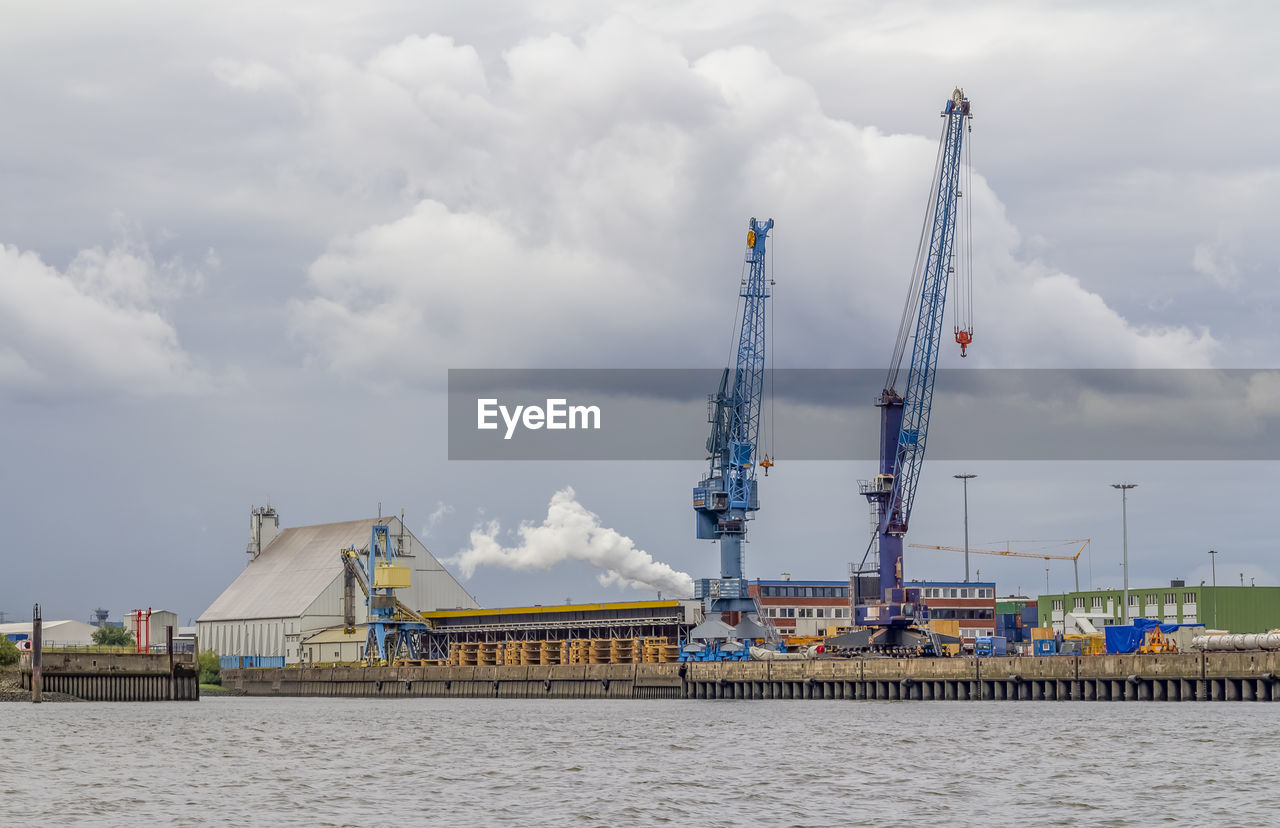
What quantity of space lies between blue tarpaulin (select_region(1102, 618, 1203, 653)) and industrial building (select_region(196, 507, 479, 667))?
76.3 meters

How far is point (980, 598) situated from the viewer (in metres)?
174

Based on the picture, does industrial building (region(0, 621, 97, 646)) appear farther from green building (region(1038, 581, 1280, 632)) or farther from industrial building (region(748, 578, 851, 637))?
green building (region(1038, 581, 1280, 632))

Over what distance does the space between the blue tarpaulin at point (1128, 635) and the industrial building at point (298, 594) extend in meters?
76.3

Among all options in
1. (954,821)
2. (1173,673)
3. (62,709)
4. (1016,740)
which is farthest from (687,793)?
(62,709)

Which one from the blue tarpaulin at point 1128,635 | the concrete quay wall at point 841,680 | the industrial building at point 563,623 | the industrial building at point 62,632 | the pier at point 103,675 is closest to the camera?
the concrete quay wall at point 841,680

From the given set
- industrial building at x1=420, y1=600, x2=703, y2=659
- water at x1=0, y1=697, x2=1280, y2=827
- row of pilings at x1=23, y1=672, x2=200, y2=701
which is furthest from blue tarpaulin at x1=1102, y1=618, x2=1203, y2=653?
row of pilings at x1=23, y1=672, x2=200, y2=701

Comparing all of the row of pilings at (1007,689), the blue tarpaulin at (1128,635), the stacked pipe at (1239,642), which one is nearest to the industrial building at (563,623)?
the row of pilings at (1007,689)

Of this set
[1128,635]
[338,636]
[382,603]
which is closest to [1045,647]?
[1128,635]

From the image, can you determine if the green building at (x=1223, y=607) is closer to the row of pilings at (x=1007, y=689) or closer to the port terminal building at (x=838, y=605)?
the port terminal building at (x=838, y=605)

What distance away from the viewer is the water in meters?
46.0

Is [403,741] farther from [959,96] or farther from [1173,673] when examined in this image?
[959,96]

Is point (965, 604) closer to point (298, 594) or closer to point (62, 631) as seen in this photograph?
point (298, 594)

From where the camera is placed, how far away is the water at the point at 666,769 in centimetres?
4603

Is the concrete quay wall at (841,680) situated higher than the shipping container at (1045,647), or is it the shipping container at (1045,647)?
the shipping container at (1045,647)
